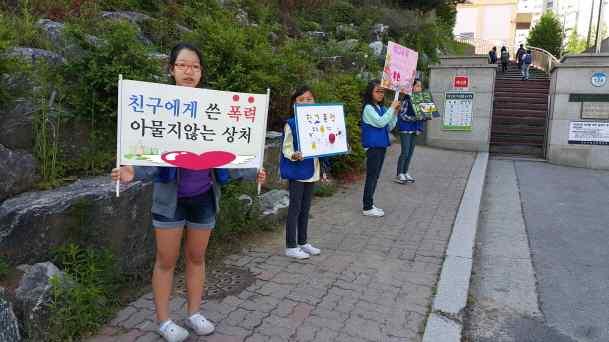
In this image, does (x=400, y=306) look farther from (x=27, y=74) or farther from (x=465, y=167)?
(x=465, y=167)

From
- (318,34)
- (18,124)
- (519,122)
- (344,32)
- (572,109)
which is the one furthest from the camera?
(344,32)

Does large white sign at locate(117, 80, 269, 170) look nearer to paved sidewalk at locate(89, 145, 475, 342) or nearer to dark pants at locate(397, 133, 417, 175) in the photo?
paved sidewalk at locate(89, 145, 475, 342)

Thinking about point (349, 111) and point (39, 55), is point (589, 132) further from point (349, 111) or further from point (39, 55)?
point (39, 55)

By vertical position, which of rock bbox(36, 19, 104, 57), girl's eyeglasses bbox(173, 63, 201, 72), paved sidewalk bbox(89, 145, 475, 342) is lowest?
paved sidewalk bbox(89, 145, 475, 342)

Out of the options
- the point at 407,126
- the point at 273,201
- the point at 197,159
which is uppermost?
the point at 407,126

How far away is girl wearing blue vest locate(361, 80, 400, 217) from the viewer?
5.83 metres

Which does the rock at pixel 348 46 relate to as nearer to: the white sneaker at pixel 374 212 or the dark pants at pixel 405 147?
the dark pants at pixel 405 147

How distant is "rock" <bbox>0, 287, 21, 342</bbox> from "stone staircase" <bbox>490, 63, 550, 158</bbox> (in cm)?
1274

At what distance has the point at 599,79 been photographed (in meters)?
10.9

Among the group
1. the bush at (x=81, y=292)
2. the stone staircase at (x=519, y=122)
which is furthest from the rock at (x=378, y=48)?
the bush at (x=81, y=292)

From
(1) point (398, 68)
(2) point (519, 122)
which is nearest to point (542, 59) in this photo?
(2) point (519, 122)

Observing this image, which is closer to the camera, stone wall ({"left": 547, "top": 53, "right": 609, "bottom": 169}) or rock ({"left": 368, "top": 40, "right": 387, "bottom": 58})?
stone wall ({"left": 547, "top": 53, "right": 609, "bottom": 169})

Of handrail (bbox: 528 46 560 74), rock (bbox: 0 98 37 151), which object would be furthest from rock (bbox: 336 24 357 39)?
handrail (bbox: 528 46 560 74)

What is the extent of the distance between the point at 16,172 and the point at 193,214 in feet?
5.35
